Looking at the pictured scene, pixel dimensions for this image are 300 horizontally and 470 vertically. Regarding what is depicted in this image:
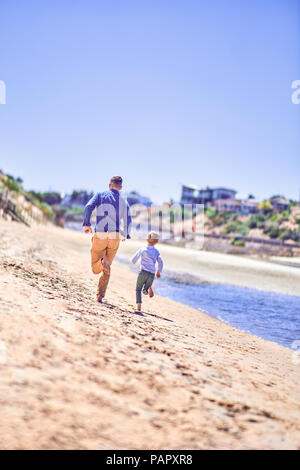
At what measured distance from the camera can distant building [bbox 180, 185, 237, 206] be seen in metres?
83.2

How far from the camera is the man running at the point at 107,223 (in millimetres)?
5113

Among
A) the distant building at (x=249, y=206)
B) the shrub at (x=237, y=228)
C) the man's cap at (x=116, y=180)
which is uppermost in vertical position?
the distant building at (x=249, y=206)

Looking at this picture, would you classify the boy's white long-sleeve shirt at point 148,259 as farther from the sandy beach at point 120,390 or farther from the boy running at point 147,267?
the sandy beach at point 120,390

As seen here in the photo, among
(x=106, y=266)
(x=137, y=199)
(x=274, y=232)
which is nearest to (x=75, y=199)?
(x=137, y=199)

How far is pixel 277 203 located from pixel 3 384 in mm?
72690

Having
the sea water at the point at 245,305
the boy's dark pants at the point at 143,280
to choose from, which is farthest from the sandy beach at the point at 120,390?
the sea water at the point at 245,305

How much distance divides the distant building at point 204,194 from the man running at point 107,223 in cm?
7924

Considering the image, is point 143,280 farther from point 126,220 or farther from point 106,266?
point 126,220

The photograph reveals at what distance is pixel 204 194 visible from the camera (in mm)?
87250

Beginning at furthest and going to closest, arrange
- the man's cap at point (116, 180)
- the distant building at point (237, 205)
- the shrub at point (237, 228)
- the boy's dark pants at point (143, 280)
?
the distant building at point (237, 205) < the shrub at point (237, 228) < the boy's dark pants at point (143, 280) < the man's cap at point (116, 180)

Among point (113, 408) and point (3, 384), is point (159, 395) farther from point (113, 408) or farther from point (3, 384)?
point (3, 384)

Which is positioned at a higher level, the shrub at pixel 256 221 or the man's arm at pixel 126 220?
the shrub at pixel 256 221
